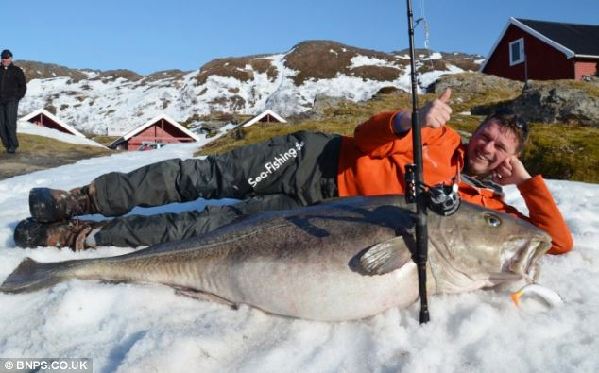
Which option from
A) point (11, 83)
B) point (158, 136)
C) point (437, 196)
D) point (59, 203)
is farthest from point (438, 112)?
point (158, 136)

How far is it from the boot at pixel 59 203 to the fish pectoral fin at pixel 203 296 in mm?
1584

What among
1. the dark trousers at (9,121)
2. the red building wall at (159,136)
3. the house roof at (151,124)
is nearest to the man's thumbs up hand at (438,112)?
the dark trousers at (9,121)

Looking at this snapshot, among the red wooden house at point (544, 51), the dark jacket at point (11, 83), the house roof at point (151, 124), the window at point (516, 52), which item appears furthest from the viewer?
the house roof at point (151, 124)

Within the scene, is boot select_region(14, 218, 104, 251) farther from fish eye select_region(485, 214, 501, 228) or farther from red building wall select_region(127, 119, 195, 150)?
red building wall select_region(127, 119, 195, 150)

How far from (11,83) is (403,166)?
1270 cm

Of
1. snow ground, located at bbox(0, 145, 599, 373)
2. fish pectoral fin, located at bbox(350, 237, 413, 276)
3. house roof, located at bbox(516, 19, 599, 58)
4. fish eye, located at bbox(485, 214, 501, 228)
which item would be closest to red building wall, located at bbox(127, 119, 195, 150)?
house roof, located at bbox(516, 19, 599, 58)

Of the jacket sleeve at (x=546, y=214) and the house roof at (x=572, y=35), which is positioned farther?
the house roof at (x=572, y=35)

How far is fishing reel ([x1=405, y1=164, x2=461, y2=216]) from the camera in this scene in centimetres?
283

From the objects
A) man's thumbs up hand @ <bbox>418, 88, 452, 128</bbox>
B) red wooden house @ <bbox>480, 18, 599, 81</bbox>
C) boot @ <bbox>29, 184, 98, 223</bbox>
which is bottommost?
boot @ <bbox>29, 184, 98, 223</bbox>

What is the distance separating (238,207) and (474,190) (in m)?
2.08

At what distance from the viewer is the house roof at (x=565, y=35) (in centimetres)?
3209

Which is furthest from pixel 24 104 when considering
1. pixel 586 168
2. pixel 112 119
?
pixel 586 168

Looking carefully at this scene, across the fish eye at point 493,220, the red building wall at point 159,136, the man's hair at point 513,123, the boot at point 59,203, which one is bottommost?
the red building wall at point 159,136

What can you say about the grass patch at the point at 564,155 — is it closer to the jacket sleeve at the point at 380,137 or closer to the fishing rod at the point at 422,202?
the jacket sleeve at the point at 380,137
